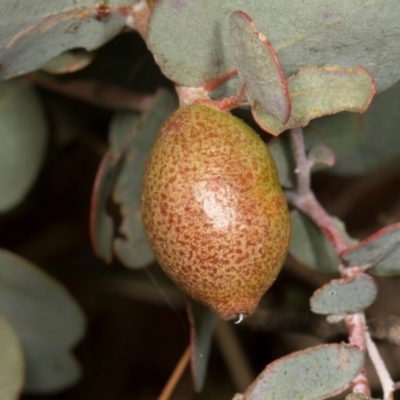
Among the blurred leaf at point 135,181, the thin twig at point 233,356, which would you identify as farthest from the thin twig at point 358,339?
the thin twig at point 233,356

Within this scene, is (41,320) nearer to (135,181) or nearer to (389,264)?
(135,181)

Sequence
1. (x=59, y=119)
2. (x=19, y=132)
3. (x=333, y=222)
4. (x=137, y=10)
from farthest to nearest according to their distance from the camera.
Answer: (x=59, y=119), (x=19, y=132), (x=333, y=222), (x=137, y=10)

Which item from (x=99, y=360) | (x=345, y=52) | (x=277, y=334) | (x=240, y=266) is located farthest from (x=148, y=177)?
(x=99, y=360)

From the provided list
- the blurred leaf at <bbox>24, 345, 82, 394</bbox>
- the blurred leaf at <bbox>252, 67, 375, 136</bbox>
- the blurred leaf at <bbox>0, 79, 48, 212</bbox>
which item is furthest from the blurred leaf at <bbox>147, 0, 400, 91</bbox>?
the blurred leaf at <bbox>24, 345, 82, 394</bbox>

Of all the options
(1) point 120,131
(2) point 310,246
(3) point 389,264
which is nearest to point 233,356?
(2) point 310,246

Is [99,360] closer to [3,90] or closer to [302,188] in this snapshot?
[3,90]

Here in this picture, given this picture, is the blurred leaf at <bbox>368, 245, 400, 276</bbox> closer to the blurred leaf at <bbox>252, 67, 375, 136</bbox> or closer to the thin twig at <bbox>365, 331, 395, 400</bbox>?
the thin twig at <bbox>365, 331, 395, 400</bbox>

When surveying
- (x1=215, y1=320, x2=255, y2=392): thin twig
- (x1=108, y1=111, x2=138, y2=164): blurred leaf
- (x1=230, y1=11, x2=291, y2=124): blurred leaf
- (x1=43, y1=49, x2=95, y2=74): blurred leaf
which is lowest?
(x1=215, y1=320, x2=255, y2=392): thin twig

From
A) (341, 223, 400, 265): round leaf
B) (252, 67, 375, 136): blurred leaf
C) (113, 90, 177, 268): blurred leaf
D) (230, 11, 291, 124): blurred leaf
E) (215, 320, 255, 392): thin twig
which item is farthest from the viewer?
(215, 320, 255, 392): thin twig
